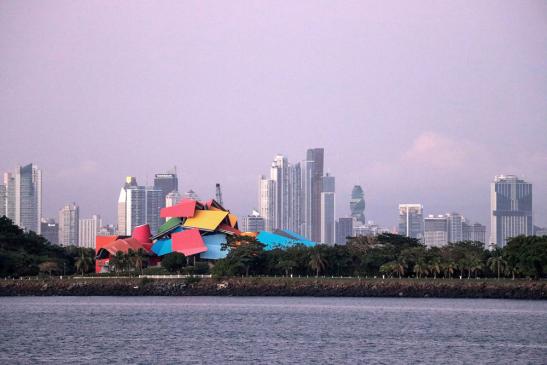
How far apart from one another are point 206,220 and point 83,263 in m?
16.2

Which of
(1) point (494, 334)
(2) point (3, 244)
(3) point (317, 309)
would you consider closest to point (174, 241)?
(2) point (3, 244)

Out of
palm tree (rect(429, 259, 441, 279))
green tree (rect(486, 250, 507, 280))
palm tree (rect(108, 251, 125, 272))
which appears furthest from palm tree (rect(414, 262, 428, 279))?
palm tree (rect(108, 251, 125, 272))

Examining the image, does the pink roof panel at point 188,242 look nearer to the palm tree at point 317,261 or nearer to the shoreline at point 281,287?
the shoreline at point 281,287

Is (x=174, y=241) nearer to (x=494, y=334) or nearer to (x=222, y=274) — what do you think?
(x=222, y=274)

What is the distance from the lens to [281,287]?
91062 mm

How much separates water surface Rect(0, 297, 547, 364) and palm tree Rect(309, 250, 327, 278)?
42.5 ft

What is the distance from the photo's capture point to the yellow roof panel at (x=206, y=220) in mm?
116938

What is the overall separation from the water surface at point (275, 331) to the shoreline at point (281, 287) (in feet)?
9.70

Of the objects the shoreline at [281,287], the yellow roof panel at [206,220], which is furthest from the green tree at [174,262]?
the shoreline at [281,287]

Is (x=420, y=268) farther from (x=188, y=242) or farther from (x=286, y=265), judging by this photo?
(x=188, y=242)

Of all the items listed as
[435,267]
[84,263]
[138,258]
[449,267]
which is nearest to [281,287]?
[435,267]

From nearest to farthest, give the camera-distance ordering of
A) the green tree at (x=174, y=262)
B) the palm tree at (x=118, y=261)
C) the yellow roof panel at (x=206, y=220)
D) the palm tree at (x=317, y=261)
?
the palm tree at (x=317, y=261) → the palm tree at (x=118, y=261) → the green tree at (x=174, y=262) → the yellow roof panel at (x=206, y=220)

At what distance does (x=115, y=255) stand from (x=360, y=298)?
2829 cm

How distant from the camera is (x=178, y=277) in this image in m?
96.6
